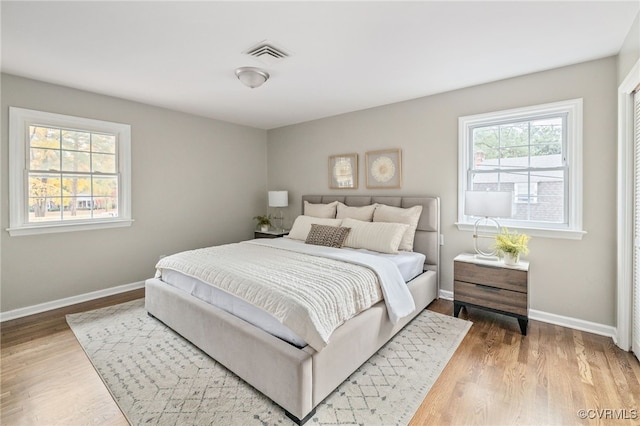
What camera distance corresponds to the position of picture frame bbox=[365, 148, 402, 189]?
4004mm

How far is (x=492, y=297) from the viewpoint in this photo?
2879 millimetres

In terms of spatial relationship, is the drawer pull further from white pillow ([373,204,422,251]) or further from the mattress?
white pillow ([373,204,422,251])

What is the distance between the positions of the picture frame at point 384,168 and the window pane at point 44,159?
3.77 m

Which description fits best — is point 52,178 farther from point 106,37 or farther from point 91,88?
point 106,37

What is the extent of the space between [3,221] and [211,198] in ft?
7.69

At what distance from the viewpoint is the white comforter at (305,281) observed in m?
1.83

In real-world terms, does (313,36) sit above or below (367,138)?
above

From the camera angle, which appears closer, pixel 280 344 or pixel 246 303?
pixel 280 344

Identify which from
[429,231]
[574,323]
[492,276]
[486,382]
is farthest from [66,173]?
[574,323]

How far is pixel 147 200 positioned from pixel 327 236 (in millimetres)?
2546

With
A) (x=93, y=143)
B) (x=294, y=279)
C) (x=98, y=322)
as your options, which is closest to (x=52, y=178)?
(x=93, y=143)

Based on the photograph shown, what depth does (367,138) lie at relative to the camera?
430 centimetres

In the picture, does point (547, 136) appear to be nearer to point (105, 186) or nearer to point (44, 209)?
point (105, 186)

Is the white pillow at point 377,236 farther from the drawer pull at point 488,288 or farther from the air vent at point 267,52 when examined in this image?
the air vent at point 267,52
